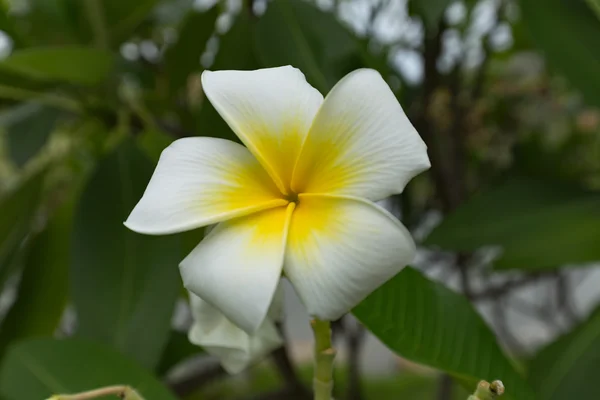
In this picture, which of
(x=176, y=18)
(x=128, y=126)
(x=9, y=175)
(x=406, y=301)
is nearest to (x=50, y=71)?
(x=128, y=126)

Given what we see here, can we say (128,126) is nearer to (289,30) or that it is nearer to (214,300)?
(289,30)

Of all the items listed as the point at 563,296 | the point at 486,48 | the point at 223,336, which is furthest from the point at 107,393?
the point at 563,296

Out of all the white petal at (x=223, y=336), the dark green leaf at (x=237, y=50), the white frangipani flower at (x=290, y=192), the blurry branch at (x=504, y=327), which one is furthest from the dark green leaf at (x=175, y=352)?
the blurry branch at (x=504, y=327)

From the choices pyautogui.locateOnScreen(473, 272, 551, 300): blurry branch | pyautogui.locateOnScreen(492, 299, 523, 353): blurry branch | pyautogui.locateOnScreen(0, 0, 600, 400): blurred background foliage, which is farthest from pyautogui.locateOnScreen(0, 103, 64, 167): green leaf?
pyautogui.locateOnScreen(492, 299, 523, 353): blurry branch

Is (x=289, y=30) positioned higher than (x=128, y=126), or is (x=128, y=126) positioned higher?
(x=289, y=30)

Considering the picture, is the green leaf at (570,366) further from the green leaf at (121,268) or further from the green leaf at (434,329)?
the green leaf at (121,268)

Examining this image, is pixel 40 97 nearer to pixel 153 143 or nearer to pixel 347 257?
pixel 153 143
